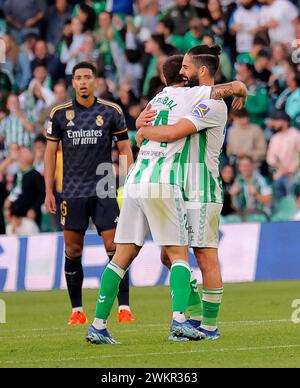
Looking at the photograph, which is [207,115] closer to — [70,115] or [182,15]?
[70,115]

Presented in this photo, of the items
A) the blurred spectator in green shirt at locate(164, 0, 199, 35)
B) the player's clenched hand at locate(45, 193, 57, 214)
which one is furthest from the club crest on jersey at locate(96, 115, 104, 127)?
the blurred spectator in green shirt at locate(164, 0, 199, 35)

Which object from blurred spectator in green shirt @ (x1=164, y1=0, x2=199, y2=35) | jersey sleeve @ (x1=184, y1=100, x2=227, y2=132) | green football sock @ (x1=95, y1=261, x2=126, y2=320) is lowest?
green football sock @ (x1=95, y1=261, x2=126, y2=320)

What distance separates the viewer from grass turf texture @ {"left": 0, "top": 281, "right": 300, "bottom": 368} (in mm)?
7906

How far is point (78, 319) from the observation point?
11.8m

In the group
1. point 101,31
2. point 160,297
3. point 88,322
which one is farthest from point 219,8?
point 88,322

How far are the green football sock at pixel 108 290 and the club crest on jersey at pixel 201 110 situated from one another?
1.37 m

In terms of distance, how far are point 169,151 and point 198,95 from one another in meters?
0.52

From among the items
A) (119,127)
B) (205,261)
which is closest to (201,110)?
(205,261)

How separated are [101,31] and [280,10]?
3.97 meters

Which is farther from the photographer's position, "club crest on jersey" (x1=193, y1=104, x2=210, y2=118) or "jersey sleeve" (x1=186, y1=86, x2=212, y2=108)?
"jersey sleeve" (x1=186, y1=86, x2=212, y2=108)

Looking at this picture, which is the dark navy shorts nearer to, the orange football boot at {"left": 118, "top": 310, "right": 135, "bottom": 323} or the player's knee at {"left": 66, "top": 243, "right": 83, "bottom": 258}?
the player's knee at {"left": 66, "top": 243, "right": 83, "bottom": 258}

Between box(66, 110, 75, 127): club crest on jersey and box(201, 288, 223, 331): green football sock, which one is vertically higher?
box(66, 110, 75, 127): club crest on jersey

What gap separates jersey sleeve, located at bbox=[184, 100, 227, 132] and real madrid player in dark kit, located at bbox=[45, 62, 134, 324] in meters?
2.93
